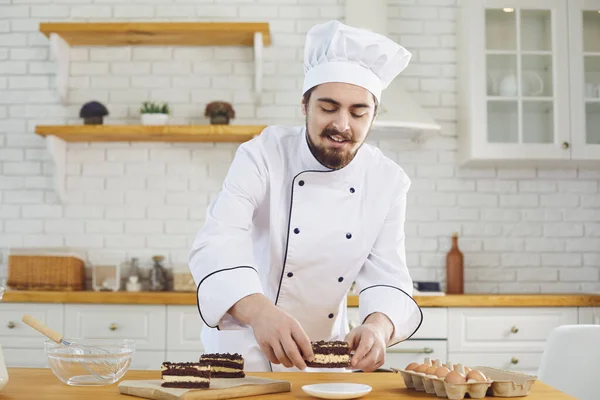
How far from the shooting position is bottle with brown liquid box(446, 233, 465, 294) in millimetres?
4426

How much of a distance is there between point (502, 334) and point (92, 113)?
2594 millimetres

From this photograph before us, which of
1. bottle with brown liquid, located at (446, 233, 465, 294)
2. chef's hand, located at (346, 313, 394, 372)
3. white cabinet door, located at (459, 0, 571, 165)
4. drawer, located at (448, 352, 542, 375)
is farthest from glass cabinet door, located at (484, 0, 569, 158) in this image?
chef's hand, located at (346, 313, 394, 372)

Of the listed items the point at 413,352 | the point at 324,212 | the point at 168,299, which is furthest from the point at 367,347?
the point at 168,299

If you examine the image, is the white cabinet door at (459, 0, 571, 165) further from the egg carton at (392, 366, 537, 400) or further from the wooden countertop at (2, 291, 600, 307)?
the egg carton at (392, 366, 537, 400)

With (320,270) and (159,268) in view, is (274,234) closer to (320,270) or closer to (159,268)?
(320,270)

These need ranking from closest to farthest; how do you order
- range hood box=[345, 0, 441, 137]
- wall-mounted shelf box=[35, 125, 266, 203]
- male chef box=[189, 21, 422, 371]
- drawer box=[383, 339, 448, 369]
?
male chef box=[189, 21, 422, 371]
drawer box=[383, 339, 448, 369]
range hood box=[345, 0, 441, 137]
wall-mounted shelf box=[35, 125, 266, 203]

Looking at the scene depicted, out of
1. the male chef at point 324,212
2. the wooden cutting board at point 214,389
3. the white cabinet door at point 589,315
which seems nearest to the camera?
the wooden cutting board at point 214,389

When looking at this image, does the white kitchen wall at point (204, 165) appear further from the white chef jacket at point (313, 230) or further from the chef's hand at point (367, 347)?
the chef's hand at point (367, 347)

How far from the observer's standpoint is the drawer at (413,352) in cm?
381

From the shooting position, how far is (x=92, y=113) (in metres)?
4.38

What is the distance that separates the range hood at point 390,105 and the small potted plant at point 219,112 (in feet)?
2.78

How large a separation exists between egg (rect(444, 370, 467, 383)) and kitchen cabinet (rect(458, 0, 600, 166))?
2.88 metres

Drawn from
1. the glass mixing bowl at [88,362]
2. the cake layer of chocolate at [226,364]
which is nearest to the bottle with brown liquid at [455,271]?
the cake layer of chocolate at [226,364]

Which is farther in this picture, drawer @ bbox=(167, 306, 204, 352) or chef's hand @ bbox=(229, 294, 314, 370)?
drawer @ bbox=(167, 306, 204, 352)
